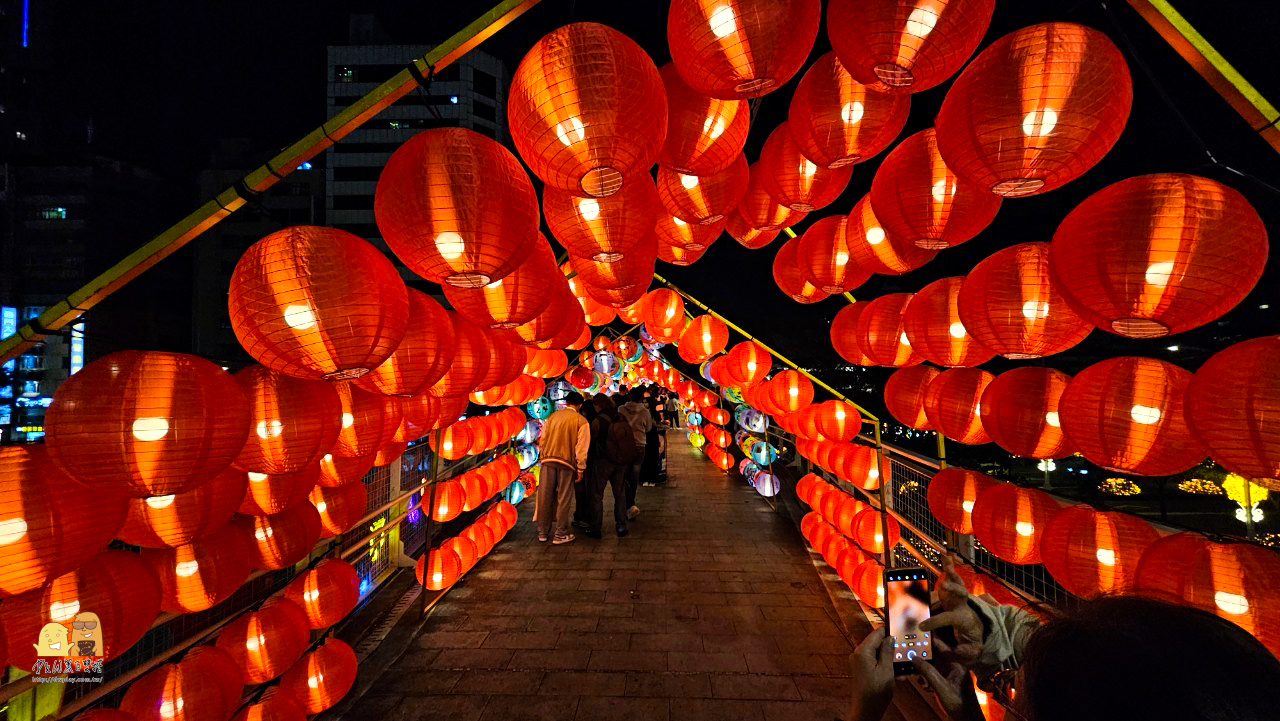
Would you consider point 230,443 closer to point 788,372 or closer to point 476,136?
point 476,136

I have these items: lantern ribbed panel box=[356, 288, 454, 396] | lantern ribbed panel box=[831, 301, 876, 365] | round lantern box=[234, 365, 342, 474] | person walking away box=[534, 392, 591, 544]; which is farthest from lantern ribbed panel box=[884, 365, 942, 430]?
person walking away box=[534, 392, 591, 544]

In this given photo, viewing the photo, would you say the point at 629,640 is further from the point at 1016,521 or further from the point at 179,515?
the point at 179,515

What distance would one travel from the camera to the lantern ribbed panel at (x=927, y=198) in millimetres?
2121

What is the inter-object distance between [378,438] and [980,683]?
3.00 meters

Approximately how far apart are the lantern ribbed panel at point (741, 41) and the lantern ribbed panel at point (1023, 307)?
1.34m

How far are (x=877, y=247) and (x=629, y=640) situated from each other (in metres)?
3.96

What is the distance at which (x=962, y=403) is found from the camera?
2.93 m

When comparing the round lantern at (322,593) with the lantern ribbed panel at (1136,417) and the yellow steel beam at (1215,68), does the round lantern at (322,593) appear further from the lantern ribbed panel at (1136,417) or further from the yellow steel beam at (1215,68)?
the yellow steel beam at (1215,68)

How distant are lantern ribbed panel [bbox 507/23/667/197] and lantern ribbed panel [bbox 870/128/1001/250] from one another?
3.82 ft

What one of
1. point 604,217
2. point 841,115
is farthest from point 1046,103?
point 604,217

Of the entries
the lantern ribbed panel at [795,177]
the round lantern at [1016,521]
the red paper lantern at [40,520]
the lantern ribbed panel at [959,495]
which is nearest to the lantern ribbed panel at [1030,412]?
the round lantern at [1016,521]

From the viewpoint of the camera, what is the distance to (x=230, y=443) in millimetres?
1876

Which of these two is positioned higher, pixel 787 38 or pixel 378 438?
pixel 787 38

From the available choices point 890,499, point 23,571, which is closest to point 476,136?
point 23,571
